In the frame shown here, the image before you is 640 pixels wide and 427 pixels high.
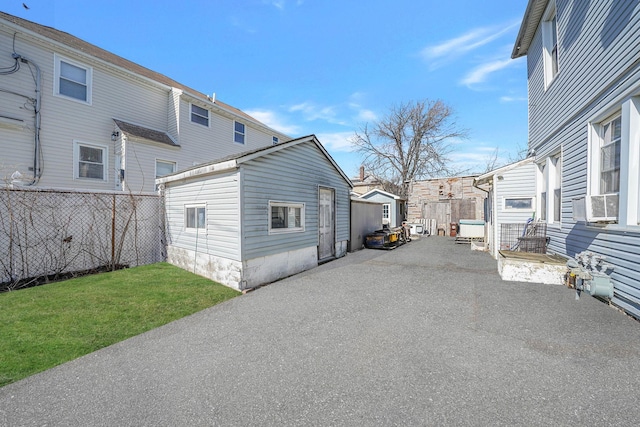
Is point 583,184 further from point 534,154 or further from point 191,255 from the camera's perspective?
point 191,255

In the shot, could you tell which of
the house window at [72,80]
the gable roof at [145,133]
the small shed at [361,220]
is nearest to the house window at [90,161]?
the gable roof at [145,133]

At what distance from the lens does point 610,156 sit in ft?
15.5

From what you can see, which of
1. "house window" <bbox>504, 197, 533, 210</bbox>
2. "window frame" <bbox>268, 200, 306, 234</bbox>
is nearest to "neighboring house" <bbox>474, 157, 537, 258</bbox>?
"house window" <bbox>504, 197, 533, 210</bbox>

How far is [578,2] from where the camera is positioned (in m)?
5.67

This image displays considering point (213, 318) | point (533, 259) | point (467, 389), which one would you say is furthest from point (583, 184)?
point (213, 318)

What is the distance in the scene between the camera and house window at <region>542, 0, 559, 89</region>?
7.35m

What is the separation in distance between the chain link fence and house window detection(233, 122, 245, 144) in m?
7.10

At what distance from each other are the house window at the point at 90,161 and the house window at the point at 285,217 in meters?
7.41

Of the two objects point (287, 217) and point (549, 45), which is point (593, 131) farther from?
point (287, 217)

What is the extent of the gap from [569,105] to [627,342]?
5.37 meters

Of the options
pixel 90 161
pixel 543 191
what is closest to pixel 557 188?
pixel 543 191

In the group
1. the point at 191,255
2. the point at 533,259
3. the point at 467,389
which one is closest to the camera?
the point at 467,389

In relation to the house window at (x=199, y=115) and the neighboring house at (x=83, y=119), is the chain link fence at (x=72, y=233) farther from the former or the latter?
the house window at (x=199, y=115)

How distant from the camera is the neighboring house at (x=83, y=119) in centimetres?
801
